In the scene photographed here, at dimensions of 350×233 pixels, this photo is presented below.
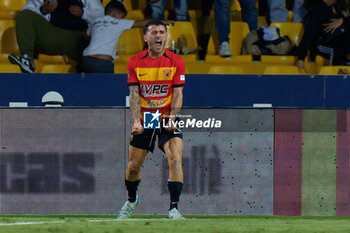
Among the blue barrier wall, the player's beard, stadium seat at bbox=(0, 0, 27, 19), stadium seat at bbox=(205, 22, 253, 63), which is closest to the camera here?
the player's beard

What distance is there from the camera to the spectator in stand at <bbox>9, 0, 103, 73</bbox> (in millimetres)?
8789

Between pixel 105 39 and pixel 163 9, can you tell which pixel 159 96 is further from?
pixel 163 9

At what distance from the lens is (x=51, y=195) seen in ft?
22.3

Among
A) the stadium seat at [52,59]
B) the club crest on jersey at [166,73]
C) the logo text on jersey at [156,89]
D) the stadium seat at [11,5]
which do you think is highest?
the stadium seat at [11,5]

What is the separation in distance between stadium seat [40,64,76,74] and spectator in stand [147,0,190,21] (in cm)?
146

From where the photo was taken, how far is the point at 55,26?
9.15 metres

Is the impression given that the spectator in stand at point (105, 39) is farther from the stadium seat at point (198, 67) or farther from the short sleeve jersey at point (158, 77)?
the short sleeve jersey at point (158, 77)

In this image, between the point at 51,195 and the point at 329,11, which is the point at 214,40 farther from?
the point at 51,195

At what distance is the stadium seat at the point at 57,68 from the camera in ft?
29.0

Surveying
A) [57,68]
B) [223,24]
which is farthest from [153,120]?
[223,24]

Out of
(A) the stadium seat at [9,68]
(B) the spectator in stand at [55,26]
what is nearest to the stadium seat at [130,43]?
(B) the spectator in stand at [55,26]

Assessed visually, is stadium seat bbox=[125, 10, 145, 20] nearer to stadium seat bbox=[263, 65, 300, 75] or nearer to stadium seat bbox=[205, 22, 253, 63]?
stadium seat bbox=[205, 22, 253, 63]

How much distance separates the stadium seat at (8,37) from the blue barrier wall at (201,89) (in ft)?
6.42

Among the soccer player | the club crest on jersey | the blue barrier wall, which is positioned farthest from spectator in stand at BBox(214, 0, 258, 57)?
the club crest on jersey
